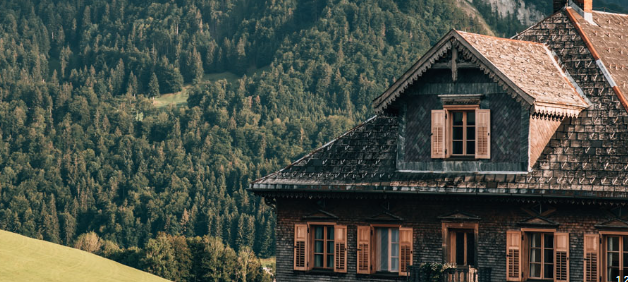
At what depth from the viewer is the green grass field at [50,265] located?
459ft

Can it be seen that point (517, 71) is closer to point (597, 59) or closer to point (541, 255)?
point (597, 59)

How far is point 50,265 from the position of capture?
14775cm

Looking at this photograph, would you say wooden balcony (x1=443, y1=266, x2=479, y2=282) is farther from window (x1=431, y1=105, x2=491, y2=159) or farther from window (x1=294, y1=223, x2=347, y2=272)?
window (x1=294, y1=223, x2=347, y2=272)

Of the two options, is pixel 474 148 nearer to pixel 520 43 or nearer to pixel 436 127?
pixel 436 127

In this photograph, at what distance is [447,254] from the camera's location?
141 ft

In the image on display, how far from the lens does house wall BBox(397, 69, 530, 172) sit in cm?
4128

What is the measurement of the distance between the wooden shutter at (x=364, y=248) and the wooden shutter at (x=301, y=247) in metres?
2.20

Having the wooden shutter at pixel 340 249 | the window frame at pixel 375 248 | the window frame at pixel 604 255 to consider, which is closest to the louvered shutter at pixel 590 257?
the window frame at pixel 604 255

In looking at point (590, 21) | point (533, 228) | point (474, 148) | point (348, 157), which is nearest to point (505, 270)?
point (533, 228)

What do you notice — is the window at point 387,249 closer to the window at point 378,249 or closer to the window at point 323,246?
the window at point 378,249

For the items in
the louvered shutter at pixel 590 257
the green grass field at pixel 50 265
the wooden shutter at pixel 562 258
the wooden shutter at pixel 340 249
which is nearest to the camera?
the louvered shutter at pixel 590 257

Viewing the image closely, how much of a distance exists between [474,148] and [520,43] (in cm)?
455

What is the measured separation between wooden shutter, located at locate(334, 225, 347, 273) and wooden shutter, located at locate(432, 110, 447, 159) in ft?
16.0

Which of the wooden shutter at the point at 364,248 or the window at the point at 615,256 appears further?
the wooden shutter at the point at 364,248
